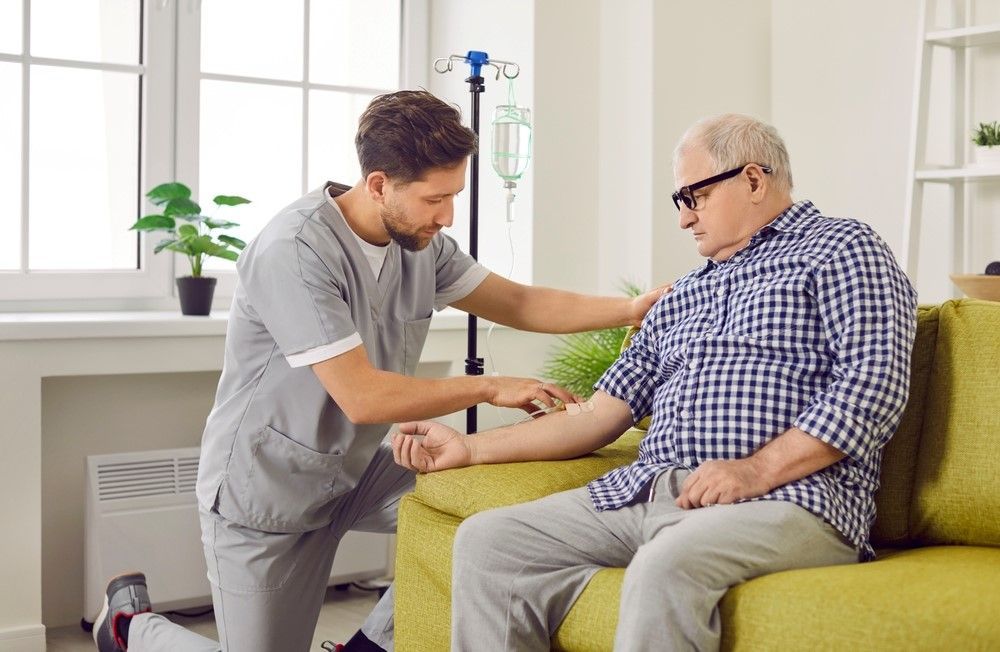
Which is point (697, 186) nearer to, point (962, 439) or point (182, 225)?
point (962, 439)

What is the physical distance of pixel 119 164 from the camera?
314 centimetres

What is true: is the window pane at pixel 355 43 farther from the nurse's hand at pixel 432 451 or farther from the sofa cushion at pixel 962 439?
the sofa cushion at pixel 962 439

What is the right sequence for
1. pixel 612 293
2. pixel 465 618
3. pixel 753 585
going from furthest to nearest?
pixel 612 293, pixel 465 618, pixel 753 585

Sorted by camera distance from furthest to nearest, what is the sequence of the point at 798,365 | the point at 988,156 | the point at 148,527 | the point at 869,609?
the point at 148,527 → the point at 988,156 → the point at 798,365 → the point at 869,609

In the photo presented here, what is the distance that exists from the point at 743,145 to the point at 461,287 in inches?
26.0

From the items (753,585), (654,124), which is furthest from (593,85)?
(753,585)

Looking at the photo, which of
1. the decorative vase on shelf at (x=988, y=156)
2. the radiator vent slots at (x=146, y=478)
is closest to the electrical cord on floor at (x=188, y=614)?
the radiator vent slots at (x=146, y=478)

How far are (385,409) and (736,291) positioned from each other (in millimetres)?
624

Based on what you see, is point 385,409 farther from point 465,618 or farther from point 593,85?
point 593,85

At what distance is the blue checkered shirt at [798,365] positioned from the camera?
67.9 inches

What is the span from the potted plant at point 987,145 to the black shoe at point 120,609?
2.14 meters

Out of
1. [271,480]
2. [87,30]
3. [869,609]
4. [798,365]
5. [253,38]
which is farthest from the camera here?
[253,38]

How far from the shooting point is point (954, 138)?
290 cm

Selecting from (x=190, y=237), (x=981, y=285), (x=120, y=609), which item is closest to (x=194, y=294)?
(x=190, y=237)
